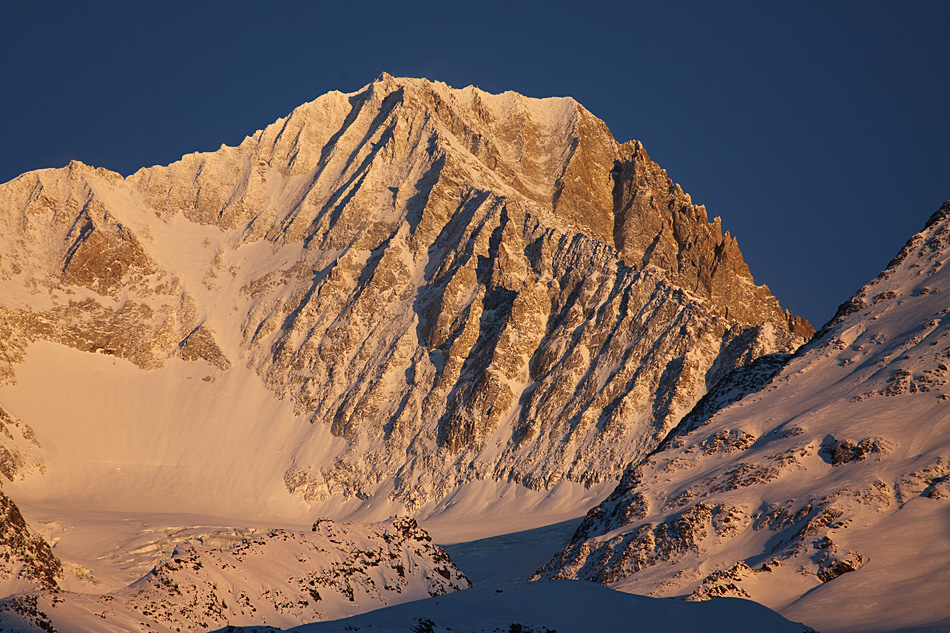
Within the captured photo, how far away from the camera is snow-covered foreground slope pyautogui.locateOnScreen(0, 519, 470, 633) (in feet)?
142

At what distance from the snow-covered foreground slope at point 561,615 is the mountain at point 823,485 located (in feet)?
55.2

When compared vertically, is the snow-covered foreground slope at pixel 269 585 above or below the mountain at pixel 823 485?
below

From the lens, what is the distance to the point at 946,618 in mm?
56406

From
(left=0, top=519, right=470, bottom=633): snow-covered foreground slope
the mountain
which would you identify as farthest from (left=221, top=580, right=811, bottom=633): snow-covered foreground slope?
the mountain

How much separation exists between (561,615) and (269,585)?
16422 mm

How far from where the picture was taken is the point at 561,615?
4422 centimetres

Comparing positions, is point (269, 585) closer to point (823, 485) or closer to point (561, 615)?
point (561, 615)

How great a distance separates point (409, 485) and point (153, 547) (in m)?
46.6

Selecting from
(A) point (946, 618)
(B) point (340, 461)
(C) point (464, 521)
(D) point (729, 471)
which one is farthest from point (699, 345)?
(A) point (946, 618)

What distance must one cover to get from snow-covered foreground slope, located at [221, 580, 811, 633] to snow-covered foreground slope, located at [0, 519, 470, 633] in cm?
895

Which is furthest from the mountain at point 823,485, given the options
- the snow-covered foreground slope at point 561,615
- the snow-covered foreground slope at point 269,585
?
the snow-covered foreground slope at point 269,585

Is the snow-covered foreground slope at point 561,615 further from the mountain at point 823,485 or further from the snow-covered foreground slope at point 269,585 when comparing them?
the mountain at point 823,485

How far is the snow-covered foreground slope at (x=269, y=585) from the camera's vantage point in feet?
142

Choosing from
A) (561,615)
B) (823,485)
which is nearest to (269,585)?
(561,615)
